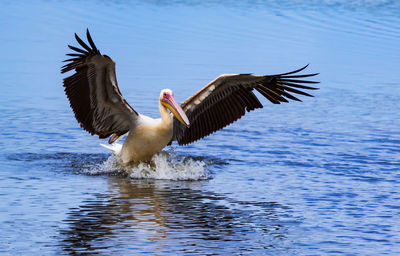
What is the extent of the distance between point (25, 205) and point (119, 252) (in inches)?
73.2

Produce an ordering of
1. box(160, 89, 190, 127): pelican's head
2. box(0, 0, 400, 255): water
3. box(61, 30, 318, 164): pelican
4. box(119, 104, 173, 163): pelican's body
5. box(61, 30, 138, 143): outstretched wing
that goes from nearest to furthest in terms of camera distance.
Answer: box(0, 0, 400, 255): water < box(61, 30, 138, 143): outstretched wing < box(61, 30, 318, 164): pelican < box(160, 89, 190, 127): pelican's head < box(119, 104, 173, 163): pelican's body

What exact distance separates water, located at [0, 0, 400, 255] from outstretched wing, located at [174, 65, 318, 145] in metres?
0.42

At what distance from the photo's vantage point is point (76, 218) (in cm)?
838

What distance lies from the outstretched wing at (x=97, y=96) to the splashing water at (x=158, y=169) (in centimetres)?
41

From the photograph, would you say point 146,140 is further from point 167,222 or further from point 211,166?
point 167,222

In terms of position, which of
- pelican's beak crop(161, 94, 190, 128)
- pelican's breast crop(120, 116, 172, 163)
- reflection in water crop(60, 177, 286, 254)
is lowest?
reflection in water crop(60, 177, 286, 254)

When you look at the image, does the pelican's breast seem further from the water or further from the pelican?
the water

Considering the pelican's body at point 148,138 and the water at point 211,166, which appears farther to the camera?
the pelican's body at point 148,138

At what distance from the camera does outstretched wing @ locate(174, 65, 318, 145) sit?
1144cm

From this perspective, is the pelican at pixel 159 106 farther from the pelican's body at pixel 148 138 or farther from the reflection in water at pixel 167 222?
the reflection in water at pixel 167 222

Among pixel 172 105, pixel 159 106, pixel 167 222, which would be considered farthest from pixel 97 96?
pixel 167 222

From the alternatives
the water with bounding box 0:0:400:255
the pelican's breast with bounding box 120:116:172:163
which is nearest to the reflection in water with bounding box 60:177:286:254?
the water with bounding box 0:0:400:255

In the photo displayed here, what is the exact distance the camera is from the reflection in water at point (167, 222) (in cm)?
757

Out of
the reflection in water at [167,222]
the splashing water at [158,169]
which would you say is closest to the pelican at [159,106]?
the splashing water at [158,169]
